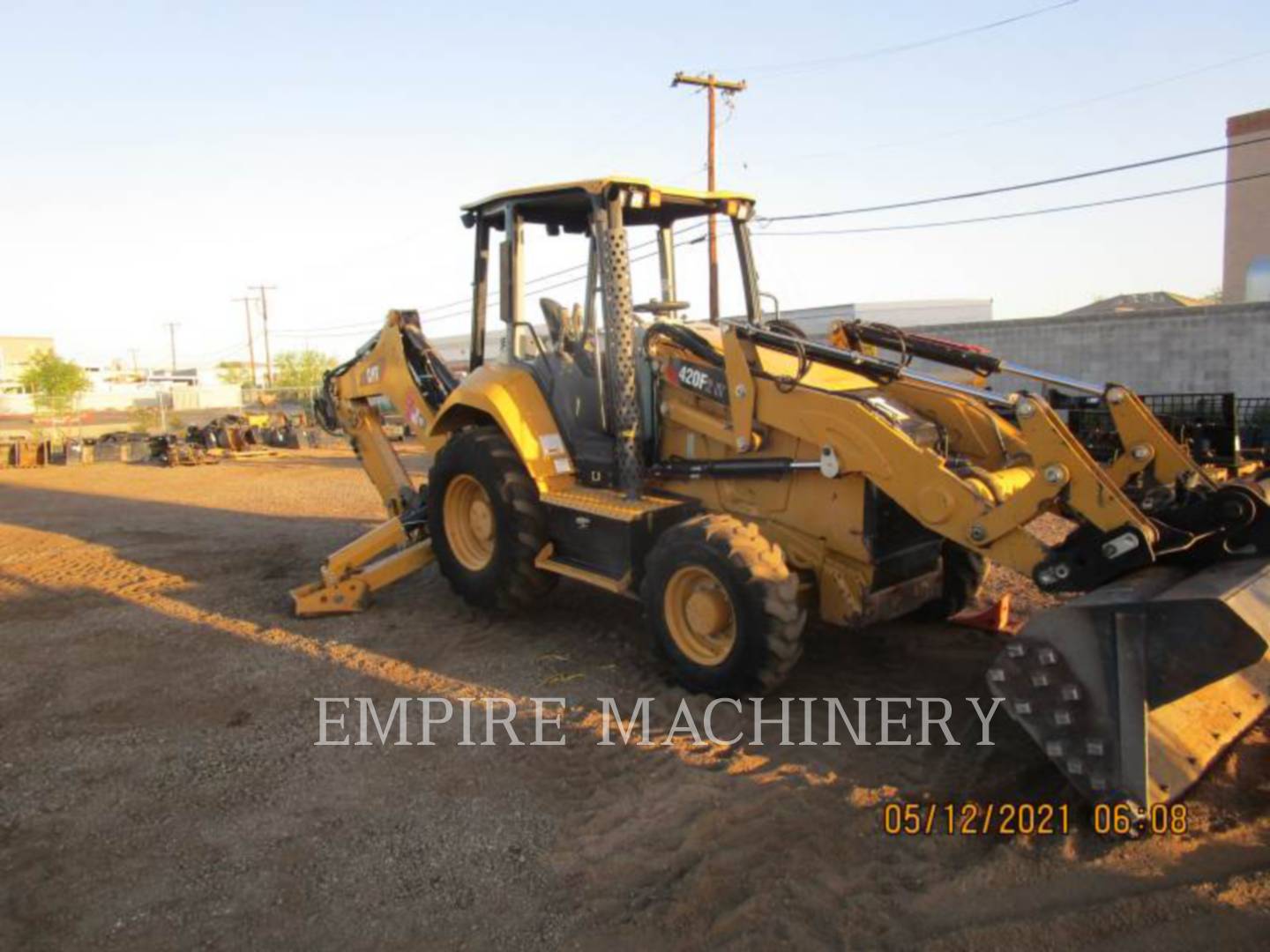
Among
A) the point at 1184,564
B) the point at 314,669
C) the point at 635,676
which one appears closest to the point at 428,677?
the point at 314,669

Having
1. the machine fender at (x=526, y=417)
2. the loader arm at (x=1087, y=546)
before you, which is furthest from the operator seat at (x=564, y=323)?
the loader arm at (x=1087, y=546)

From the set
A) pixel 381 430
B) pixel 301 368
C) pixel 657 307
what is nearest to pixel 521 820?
pixel 657 307

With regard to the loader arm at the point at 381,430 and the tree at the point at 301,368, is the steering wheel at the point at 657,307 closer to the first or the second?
the loader arm at the point at 381,430

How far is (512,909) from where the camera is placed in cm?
314

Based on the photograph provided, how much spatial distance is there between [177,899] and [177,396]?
2535 inches

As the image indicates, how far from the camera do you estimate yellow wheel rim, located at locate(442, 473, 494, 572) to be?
6.41 metres

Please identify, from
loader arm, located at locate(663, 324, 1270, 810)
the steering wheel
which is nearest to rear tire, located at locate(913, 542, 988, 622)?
loader arm, located at locate(663, 324, 1270, 810)

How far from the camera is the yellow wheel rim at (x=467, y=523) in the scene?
6406 millimetres

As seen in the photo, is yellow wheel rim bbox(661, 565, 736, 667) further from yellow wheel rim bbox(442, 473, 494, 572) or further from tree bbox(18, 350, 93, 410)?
tree bbox(18, 350, 93, 410)

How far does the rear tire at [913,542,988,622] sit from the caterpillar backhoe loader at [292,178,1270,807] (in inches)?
0.7

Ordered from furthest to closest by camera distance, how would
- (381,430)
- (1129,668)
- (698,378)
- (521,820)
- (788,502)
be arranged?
(381,430)
(698,378)
(788,502)
(521,820)
(1129,668)

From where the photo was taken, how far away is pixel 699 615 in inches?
188

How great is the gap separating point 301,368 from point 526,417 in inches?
2102
